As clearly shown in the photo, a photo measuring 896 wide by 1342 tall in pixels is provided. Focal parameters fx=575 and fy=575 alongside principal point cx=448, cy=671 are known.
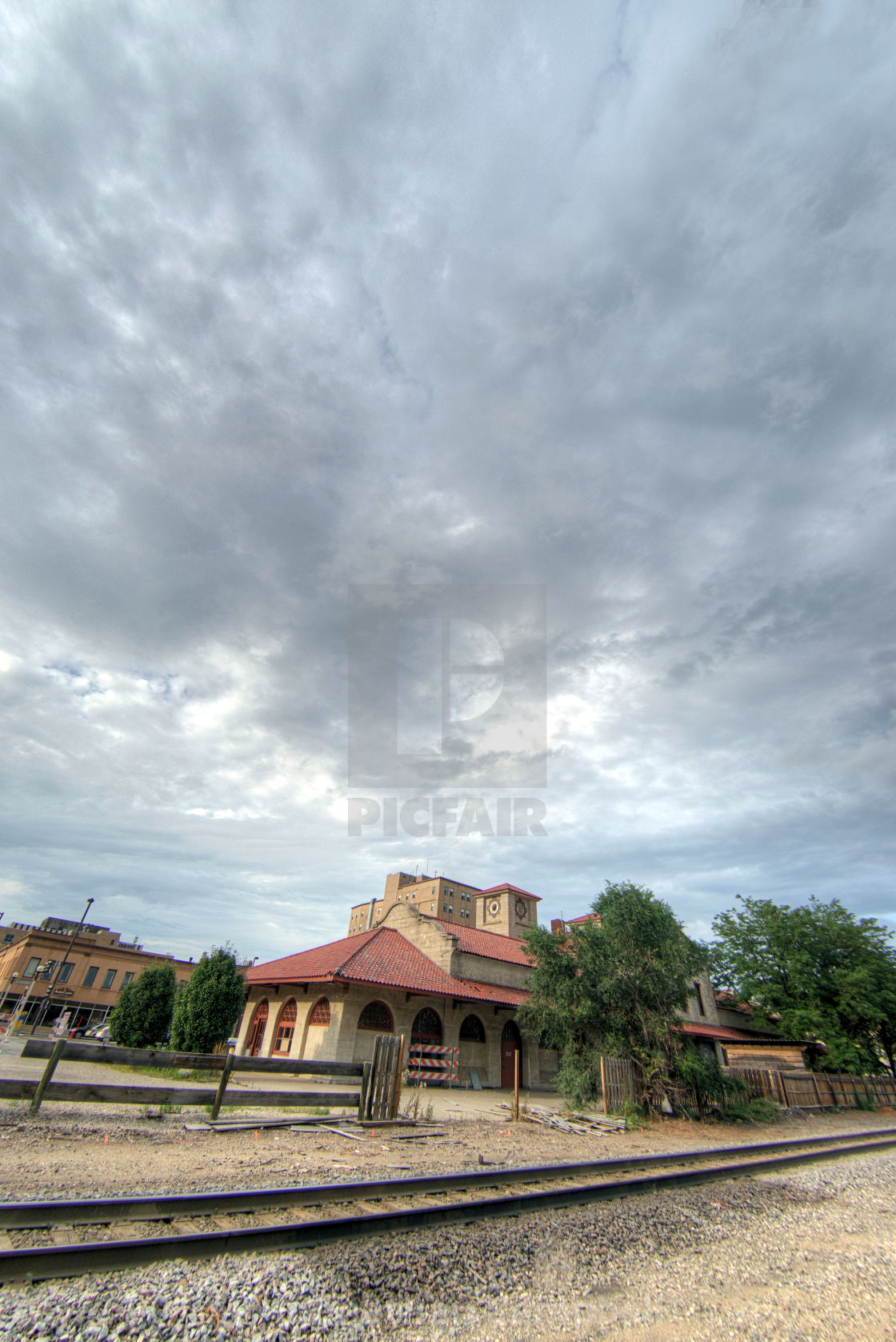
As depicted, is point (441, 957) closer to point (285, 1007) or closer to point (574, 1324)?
point (285, 1007)

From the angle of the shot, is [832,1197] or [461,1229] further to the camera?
[832,1197]

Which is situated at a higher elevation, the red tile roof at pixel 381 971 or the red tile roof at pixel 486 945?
the red tile roof at pixel 486 945

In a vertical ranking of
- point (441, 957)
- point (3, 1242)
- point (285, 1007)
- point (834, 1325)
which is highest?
point (441, 957)

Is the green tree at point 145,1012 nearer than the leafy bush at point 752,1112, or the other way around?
the leafy bush at point 752,1112

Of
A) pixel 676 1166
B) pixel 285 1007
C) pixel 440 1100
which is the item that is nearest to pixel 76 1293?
pixel 676 1166

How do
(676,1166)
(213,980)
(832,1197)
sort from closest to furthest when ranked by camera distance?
(832,1197) < (676,1166) < (213,980)

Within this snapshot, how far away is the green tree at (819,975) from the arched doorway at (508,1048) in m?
Result: 12.5

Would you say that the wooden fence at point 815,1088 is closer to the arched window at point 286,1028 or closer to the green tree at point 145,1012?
the arched window at point 286,1028

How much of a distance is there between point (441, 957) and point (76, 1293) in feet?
79.1

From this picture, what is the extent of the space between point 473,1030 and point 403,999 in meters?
4.54

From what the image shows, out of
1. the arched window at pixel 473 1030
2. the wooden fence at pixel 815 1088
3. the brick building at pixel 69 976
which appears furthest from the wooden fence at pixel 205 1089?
the brick building at pixel 69 976

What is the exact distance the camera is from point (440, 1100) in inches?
720

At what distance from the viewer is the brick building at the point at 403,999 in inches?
855

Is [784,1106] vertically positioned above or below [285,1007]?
below
